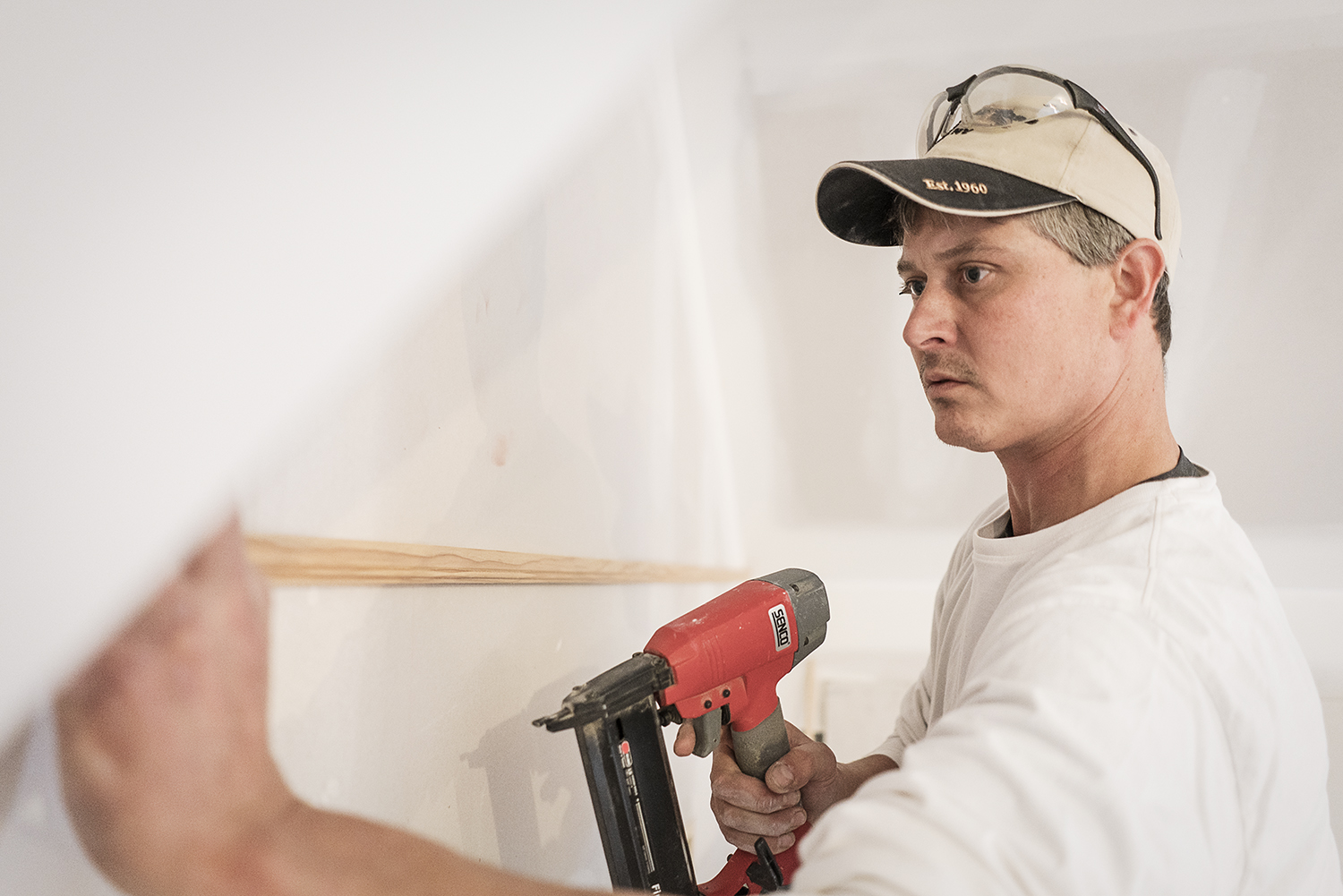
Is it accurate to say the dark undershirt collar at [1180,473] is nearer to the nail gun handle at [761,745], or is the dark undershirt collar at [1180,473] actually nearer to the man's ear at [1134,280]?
the man's ear at [1134,280]

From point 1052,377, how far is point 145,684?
3.49ft

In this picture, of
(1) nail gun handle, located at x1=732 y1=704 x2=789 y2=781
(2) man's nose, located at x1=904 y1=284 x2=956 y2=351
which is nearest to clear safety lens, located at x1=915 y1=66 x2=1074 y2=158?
(2) man's nose, located at x1=904 y1=284 x2=956 y2=351

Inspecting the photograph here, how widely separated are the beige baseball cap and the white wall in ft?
1.85

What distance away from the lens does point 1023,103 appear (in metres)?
1.16

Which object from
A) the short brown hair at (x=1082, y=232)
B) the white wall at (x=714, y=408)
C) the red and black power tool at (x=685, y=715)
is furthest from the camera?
the short brown hair at (x=1082, y=232)

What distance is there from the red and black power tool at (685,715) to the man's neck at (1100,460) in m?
0.38

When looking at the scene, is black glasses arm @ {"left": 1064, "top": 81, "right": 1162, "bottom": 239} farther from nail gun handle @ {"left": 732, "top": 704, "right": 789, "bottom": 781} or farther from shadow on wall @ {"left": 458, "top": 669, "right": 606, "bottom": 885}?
shadow on wall @ {"left": 458, "top": 669, "right": 606, "bottom": 885}

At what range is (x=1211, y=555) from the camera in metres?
0.87

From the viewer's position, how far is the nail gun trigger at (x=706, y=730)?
1098 mm

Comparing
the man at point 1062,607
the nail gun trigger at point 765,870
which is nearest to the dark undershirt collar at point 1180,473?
the man at point 1062,607

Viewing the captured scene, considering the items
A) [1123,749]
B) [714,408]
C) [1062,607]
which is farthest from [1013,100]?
[714,408]

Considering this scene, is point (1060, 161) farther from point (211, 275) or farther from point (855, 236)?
point (211, 275)

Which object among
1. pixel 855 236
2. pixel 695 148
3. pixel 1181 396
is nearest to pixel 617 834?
pixel 855 236

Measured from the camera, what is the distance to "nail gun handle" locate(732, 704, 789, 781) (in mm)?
1171
